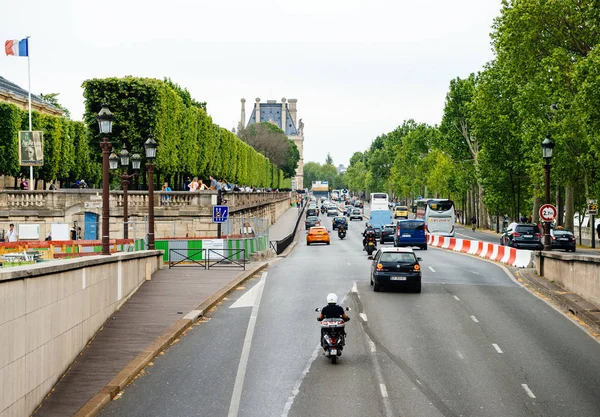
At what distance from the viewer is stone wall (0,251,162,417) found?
36.4ft

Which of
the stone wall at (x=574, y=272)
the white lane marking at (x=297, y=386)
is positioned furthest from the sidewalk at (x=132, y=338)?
the stone wall at (x=574, y=272)

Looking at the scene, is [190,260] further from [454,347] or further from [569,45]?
[569,45]

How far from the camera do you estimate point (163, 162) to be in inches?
2248

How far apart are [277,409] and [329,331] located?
365 cm

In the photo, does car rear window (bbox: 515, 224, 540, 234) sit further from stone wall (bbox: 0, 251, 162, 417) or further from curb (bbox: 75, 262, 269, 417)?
stone wall (bbox: 0, 251, 162, 417)

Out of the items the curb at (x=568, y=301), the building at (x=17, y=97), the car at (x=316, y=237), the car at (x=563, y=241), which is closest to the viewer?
the curb at (x=568, y=301)

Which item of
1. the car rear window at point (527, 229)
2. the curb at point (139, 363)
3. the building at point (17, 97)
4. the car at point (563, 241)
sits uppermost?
the building at point (17, 97)

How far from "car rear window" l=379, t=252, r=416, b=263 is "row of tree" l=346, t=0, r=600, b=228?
8.05 metres

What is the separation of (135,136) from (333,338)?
39601mm

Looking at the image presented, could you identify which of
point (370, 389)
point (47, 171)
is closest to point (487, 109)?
point (47, 171)

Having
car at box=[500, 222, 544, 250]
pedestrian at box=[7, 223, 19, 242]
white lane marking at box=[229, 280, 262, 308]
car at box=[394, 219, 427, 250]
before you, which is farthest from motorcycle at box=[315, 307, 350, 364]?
car at box=[394, 219, 427, 250]

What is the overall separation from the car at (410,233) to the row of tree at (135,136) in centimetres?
1657

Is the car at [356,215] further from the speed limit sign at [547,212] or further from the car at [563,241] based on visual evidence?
the speed limit sign at [547,212]

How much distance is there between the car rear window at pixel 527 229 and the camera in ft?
164
